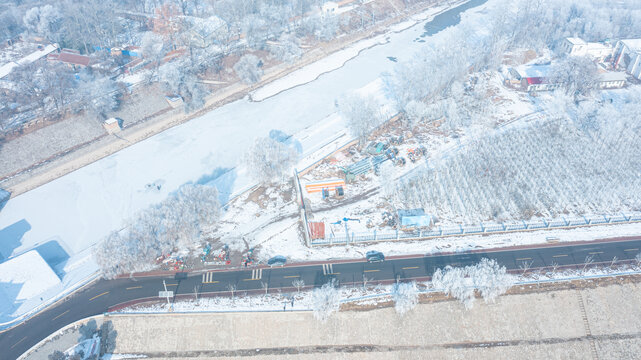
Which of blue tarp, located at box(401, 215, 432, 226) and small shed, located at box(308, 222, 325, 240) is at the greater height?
small shed, located at box(308, 222, 325, 240)

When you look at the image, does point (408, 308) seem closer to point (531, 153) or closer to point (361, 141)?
point (361, 141)

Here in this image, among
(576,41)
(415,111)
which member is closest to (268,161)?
(415,111)

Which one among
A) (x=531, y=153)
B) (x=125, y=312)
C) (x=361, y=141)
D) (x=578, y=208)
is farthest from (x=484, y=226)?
(x=125, y=312)

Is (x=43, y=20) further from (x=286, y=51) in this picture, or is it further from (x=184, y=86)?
(x=286, y=51)

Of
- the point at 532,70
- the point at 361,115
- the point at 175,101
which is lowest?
the point at 532,70

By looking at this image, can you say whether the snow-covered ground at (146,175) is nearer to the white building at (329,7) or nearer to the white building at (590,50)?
the white building at (329,7)

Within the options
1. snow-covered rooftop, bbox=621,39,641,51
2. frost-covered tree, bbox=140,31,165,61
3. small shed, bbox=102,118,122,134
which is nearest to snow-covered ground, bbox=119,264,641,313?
small shed, bbox=102,118,122,134

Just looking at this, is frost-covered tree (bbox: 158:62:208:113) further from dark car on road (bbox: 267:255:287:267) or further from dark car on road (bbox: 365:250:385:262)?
dark car on road (bbox: 365:250:385:262)
